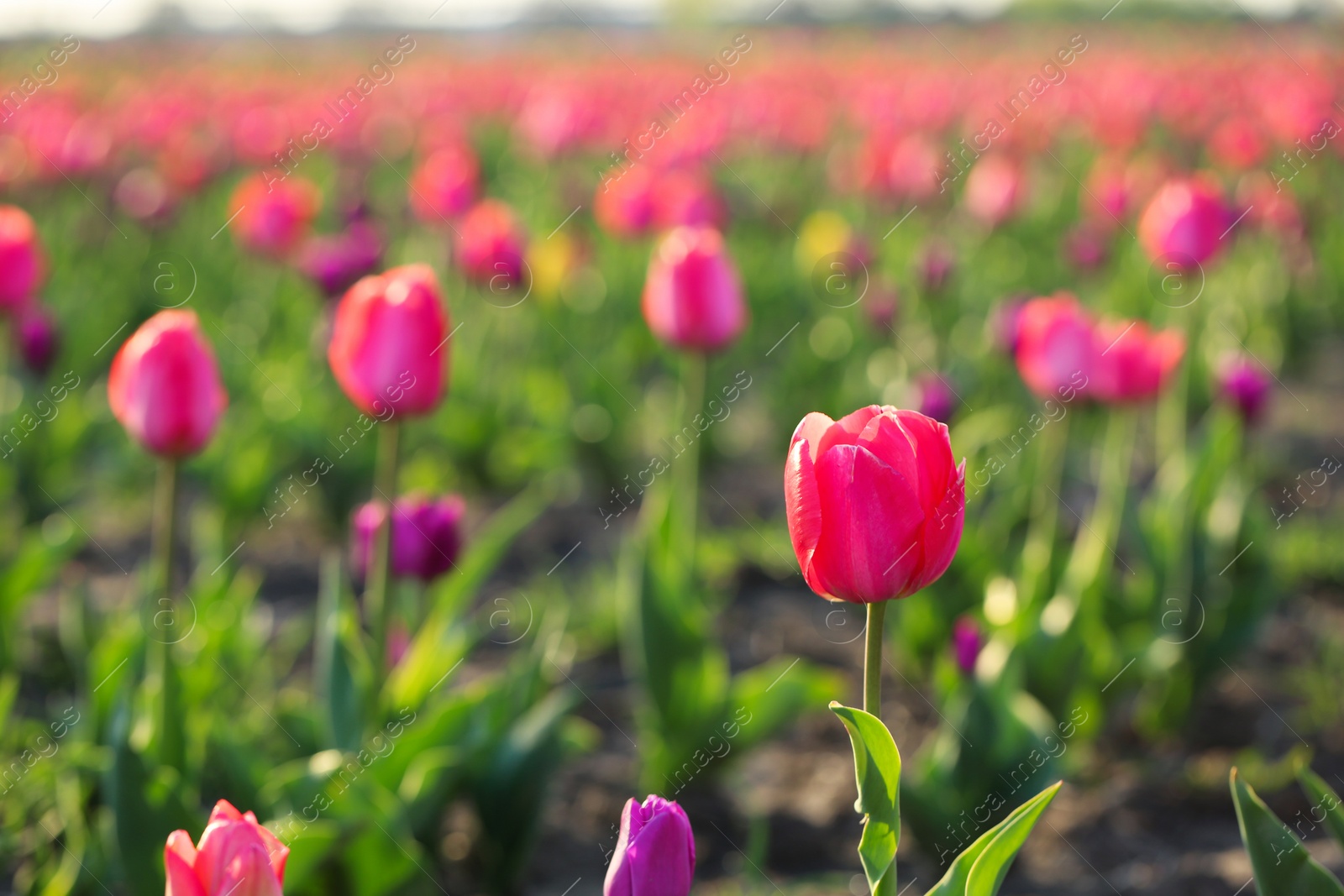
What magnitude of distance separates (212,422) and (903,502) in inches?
51.5

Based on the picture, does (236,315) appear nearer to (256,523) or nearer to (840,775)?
(256,523)

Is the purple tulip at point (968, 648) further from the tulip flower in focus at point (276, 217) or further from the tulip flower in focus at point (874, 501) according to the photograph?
Result: the tulip flower in focus at point (276, 217)

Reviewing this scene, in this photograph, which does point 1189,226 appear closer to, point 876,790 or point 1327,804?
point 1327,804

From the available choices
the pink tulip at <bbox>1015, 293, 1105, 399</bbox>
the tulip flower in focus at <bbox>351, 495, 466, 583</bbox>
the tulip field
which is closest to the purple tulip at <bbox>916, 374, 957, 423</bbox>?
the tulip field

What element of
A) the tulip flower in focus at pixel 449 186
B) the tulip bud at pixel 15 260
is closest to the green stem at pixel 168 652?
the tulip bud at pixel 15 260

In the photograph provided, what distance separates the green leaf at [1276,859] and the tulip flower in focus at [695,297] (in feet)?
5.22

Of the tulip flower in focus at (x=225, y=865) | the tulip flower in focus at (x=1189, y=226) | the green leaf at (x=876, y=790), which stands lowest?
the tulip flower in focus at (x=1189, y=226)

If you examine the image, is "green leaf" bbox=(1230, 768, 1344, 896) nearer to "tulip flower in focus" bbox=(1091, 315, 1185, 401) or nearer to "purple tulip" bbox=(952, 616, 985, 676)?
"purple tulip" bbox=(952, 616, 985, 676)

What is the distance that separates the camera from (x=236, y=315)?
17.5 ft

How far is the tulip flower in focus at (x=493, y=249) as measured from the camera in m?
3.78

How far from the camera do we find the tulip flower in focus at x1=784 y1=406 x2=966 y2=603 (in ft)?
3.37

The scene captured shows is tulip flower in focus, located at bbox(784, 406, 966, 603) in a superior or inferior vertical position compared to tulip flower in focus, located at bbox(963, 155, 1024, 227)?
superior

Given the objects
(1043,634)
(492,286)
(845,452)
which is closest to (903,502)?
(845,452)

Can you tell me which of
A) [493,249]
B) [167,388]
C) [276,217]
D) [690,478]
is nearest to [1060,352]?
[690,478]
